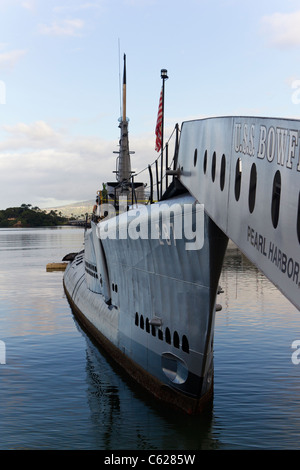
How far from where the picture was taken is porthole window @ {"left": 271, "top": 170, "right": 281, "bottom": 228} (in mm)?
7496

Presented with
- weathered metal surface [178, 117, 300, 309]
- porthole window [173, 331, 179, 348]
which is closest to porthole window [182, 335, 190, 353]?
porthole window [173, 331, 179, 348]

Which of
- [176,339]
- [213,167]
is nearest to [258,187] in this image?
[213,167]

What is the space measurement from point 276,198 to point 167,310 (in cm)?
711

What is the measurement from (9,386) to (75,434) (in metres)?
4.68

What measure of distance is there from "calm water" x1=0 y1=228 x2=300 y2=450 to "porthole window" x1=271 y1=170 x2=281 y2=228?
21.2 ft

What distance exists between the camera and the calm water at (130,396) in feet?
40.5

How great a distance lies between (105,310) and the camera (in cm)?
2153

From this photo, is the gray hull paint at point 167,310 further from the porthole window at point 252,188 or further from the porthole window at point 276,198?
the porthole window at point 276,198

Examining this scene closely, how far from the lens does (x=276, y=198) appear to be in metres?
7.62

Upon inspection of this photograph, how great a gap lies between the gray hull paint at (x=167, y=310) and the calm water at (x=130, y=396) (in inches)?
31.0

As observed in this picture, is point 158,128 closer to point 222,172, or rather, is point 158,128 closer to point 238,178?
point 222,172

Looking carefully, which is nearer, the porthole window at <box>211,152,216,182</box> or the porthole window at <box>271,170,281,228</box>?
the porthole window at <box>271,170,281,228</box>

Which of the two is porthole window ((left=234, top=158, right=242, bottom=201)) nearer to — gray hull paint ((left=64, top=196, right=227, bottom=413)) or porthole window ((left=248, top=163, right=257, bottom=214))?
porthole window ((left=248, top=163, right=257, bottom=214))

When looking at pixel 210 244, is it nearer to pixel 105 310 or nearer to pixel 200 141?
pixel 200 141
